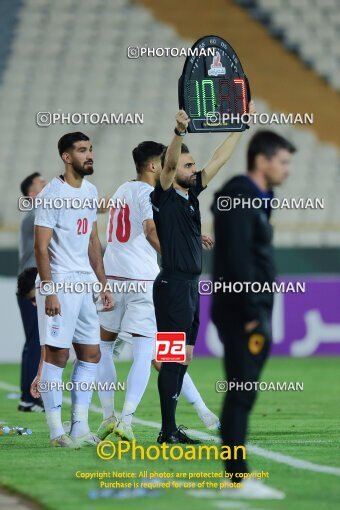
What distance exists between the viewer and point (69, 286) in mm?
8133

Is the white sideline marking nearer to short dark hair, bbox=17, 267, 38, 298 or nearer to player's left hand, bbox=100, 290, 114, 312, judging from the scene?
player's left hand, bbox=100, 290, 114, 312

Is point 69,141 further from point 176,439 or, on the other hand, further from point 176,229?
point 176,439

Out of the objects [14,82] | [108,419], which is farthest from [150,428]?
[14,82]

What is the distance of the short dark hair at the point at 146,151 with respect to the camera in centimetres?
861

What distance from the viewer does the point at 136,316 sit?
8656 mm

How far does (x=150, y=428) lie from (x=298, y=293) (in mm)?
8207

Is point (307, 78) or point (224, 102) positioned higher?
point (307, 78)

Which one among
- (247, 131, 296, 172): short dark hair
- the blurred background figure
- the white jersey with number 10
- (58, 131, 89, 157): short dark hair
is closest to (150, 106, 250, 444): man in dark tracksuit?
the white jersey with number 10

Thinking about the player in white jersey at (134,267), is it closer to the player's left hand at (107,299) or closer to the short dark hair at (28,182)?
the player's left hand at (107,299)

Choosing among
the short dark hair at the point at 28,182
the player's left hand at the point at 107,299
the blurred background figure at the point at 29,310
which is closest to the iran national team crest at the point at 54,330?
the player's left hand at the point at 107,299

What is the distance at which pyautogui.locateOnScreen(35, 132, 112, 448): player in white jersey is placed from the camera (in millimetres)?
8117

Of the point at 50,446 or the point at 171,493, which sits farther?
the point at 50,446

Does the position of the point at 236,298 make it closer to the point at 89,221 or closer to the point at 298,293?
the point at 89,221

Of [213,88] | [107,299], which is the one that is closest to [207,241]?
[107,299]
